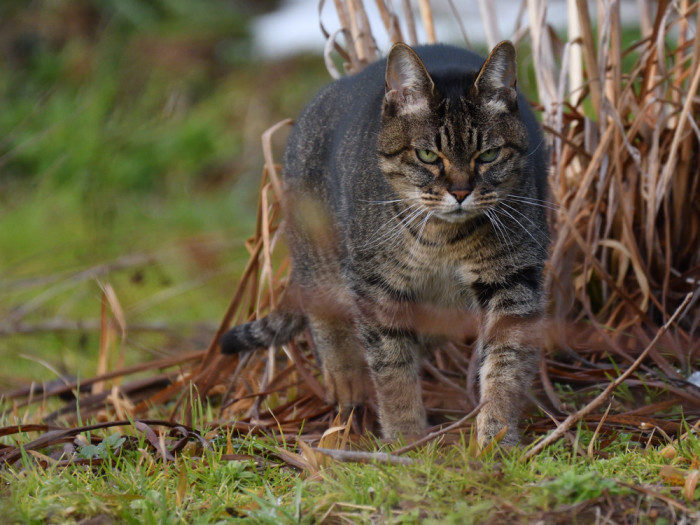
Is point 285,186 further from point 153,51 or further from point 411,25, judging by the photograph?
point 153,51

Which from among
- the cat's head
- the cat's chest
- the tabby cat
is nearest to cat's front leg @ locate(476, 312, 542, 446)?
the tabby cat

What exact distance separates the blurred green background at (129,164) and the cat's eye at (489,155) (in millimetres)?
1366

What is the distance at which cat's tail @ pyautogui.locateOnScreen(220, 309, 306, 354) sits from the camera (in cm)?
303

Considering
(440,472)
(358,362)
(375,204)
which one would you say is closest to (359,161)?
(375,204)

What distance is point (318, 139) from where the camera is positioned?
10.6 feet

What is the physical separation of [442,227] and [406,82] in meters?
0.44

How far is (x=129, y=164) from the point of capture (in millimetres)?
7148

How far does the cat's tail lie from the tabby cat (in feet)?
0.92

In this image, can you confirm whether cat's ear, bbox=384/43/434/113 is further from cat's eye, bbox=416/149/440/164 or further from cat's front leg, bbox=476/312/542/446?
cat's front leg, bbox=476/312/542/446

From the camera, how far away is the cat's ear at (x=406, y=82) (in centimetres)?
255

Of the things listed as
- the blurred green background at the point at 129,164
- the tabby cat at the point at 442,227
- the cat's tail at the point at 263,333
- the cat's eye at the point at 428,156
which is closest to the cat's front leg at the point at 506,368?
the tabby cat at the point at 442,227

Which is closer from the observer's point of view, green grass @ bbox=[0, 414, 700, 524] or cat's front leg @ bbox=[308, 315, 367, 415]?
green grass @ bbox=[0, 414, 700, 524]

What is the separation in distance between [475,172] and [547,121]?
0.98 m

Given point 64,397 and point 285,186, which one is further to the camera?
point 64,397
